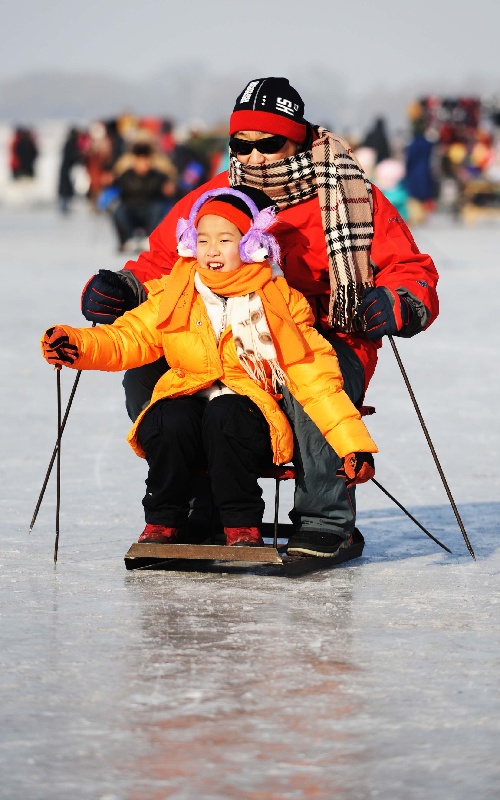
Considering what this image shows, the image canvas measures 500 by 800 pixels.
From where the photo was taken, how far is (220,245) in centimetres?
404

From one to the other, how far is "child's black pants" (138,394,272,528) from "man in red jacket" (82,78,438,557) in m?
0.16

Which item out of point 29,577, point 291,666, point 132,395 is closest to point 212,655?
point 291,666

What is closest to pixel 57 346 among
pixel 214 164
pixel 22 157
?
pixel 214 164

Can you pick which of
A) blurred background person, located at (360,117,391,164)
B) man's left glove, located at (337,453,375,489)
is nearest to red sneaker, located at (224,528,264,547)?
man's left glove, located at (337,453,375,489)

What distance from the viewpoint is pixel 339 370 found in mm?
4078

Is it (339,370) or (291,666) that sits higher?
(339,370)

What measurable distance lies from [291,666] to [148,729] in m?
0.50

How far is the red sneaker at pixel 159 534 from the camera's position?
13.6ft

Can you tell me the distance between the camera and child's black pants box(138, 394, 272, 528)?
4008 mm

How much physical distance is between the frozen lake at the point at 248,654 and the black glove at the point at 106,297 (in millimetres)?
649

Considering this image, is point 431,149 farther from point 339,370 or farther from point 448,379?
point 339,370

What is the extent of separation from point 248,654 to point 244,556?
2.35 ft

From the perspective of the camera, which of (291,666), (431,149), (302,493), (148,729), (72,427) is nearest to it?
(148,729)

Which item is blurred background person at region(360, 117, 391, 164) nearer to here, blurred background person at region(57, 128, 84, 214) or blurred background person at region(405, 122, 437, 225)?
blurred background person at region(405, 122, 437, 225)
